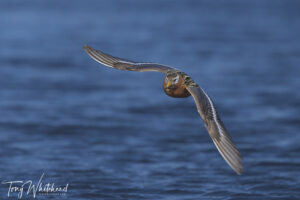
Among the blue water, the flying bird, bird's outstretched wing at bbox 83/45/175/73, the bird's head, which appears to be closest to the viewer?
the flying bird

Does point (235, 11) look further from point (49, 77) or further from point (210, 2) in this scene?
point (49, 77)

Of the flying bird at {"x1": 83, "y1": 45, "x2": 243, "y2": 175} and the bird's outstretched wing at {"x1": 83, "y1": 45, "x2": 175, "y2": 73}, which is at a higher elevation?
the bird's outstretched wing at {"x1": 83, "y1": 45, "x2": 175, "y2": 73}

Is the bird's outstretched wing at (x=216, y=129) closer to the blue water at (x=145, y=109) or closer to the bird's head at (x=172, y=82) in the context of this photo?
the bird's head at (x=172, y=82)

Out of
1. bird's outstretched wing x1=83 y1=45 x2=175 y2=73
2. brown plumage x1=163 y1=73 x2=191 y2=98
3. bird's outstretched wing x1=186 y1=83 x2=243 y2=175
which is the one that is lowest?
bird's outstretched wing x1=186 y1=83 x2=243 y2=175

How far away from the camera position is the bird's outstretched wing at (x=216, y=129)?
9.42m

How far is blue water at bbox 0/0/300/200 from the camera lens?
520 inches

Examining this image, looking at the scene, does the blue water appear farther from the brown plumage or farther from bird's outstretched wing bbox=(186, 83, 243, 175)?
bird's outstretched wing bbox=(186, 83, 243, 175)

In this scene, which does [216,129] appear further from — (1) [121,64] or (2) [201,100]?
(1) [121,64]

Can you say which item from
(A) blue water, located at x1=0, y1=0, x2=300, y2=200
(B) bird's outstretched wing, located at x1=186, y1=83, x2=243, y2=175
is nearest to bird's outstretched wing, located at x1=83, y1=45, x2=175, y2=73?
(B) bird's outstretched wing, located at x1=186, y1=83, x2=243, y2=175

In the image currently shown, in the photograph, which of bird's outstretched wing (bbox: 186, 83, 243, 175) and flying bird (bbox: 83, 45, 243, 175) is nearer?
bird's outstretched wing (bbox: 186, 83, 243, 175)

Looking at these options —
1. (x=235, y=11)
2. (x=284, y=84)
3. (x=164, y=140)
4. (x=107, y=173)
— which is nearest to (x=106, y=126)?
(x=164, y=140)

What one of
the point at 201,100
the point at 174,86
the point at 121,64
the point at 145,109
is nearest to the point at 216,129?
the point at 201,100

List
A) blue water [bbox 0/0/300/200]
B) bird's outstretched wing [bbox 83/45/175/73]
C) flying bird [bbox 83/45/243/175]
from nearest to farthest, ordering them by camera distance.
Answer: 1. flying bird [bbox 83/45/243/175]
2. bird's outstretched wing [bbox 83/45/175/73]
3. blue water [bbox 0/0/300/200]

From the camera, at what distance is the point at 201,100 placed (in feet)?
33.6
